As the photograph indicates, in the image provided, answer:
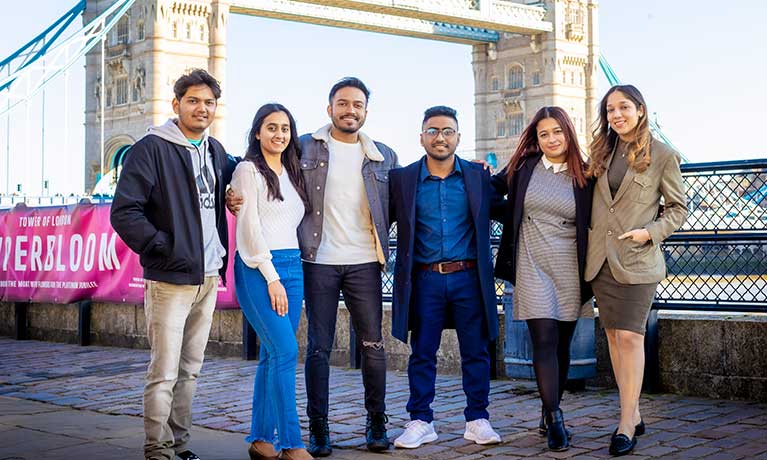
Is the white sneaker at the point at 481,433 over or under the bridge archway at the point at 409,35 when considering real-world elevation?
under

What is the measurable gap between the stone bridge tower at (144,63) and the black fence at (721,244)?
134ft

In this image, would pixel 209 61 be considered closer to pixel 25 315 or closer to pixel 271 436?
pixel 25 315

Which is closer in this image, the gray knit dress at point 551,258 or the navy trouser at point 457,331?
the gray knit dress at point 551,258

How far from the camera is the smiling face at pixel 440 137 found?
4.64 metres

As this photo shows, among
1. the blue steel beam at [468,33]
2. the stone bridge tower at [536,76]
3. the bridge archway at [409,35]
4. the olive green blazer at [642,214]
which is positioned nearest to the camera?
the olive green blazer at [642,214]

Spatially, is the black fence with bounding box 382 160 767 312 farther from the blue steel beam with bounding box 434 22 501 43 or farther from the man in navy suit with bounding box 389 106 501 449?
the blue steel beam with bounding box 434 22 501 43

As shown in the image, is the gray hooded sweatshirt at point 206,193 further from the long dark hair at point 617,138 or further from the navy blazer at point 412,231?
the long dark hair at point 617,138

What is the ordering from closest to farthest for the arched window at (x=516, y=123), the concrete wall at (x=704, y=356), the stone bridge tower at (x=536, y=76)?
the concrete wall at (x=704, y=356)
the stone bridge tower at (x=536, y=76)
the arched window at (x=516, y=123)

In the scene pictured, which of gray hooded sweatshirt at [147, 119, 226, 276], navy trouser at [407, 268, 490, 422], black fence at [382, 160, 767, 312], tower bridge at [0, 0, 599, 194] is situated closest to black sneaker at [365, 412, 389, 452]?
navy trouser at [407, 268, 490, 422]

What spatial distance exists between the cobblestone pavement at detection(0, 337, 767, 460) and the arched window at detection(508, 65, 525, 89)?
5780 cm

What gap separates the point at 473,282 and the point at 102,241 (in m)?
5.03

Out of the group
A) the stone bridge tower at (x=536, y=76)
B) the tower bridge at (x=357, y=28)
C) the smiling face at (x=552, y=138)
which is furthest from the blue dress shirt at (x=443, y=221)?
the stone bridge tower at (x=536, y=76)

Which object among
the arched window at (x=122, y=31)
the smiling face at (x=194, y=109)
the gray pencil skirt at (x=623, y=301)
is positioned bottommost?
the gray pencil skirt at (x=623, y=301)

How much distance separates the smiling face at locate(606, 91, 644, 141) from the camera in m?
4.49
